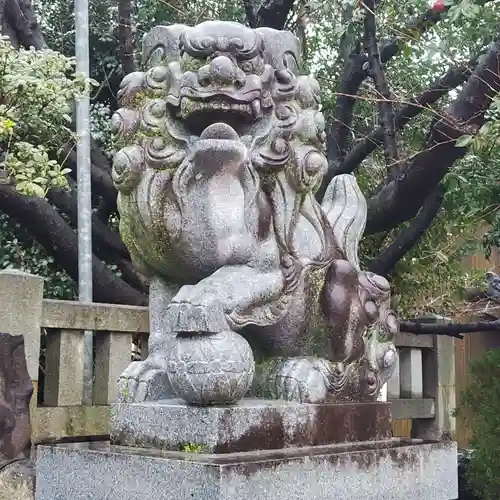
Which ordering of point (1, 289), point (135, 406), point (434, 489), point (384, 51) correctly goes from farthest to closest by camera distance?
point (384, 51) → point (1, 289) → point (434, 489) → point (135, 406)

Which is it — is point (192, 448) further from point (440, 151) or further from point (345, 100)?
point (345, 100)

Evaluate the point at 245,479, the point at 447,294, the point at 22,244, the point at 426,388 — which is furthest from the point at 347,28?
the point at 245,479

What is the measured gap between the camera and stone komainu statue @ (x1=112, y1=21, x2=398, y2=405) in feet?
9.39

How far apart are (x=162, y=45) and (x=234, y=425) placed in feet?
5.17

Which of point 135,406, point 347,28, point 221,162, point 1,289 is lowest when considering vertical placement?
point 135,406

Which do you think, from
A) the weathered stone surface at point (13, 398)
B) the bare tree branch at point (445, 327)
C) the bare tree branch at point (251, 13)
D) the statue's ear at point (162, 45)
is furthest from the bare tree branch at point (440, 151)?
the weathered stone surface at point (13, 398)

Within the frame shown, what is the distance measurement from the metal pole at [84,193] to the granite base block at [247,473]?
8.56 feet

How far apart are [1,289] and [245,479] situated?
273cm

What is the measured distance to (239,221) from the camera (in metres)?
2.87

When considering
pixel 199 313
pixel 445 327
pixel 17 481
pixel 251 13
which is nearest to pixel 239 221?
pixel 199 313

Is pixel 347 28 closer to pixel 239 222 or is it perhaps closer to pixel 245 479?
pixel 239 222

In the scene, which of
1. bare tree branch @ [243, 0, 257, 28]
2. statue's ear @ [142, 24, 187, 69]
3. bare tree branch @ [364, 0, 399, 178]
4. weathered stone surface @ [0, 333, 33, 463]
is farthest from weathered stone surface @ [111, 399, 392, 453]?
bare tree branch @ [243, 0, 257, 28]

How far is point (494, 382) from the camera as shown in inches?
271

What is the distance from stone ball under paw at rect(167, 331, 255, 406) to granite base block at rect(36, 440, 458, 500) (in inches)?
7.8
